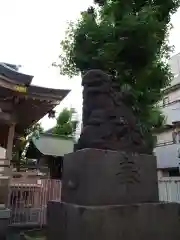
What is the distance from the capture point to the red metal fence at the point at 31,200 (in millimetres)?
7652

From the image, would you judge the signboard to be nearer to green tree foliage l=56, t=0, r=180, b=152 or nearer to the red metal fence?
green tree foliage l=56, t=0, r=180, b=152

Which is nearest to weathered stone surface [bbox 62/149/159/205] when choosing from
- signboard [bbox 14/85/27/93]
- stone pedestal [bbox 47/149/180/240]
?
stone pedestal [bbox 47/149/180/240]

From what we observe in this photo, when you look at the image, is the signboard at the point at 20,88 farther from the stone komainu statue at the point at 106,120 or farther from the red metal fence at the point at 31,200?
the stone komainu statue at the point at 106,120

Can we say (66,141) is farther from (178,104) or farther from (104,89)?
(104,89)

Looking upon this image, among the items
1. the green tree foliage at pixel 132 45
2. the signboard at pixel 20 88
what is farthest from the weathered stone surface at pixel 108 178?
the signboard at pixel 20 88

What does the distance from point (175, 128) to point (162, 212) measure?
15.3 metres

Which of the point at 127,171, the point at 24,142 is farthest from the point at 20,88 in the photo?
the point at 24,142

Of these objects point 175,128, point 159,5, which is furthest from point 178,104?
point 159,5

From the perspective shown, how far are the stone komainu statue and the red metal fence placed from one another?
506 cm

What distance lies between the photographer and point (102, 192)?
2920 mm

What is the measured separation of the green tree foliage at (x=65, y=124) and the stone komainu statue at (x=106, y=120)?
18.4 meters

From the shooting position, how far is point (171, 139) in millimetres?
18094

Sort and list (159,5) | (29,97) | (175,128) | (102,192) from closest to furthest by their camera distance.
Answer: (102,192) < (29,97) < (159,5) < (175,128)

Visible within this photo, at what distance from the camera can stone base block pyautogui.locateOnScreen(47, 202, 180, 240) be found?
8.60ft
